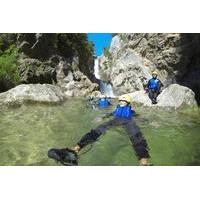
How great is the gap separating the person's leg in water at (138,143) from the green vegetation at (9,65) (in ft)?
31.9

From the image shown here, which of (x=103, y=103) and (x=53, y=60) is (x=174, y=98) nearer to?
(x=103, y=103)

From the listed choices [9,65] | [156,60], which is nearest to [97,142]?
[9,65]

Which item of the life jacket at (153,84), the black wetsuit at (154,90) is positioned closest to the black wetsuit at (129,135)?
the black wetsuit at (154,90)

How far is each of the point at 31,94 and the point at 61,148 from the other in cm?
775

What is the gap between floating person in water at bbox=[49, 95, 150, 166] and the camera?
24.1 feet

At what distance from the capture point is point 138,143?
26.5 ft

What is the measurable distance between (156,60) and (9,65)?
26.3ft

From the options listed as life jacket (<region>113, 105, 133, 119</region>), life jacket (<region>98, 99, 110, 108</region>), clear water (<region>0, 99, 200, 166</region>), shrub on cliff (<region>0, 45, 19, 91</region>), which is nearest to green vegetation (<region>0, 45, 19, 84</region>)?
shrub on cliff (<region>0, 45, 19, 91</region>)

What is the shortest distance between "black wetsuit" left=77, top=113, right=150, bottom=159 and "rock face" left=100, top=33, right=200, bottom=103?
808 centimetres

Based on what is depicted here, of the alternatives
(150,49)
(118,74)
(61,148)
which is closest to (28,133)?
(61,148)

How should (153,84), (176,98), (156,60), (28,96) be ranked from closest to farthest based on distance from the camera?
1. (176,98)
2. (28,96)
3. (153,84)
4. (156,60)

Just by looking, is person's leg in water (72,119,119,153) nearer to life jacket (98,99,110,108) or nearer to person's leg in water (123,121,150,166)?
person's leg in water (123,121,150,166)
